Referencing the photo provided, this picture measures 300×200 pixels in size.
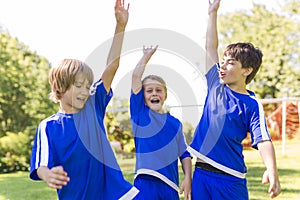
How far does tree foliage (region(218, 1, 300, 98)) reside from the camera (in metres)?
19.8

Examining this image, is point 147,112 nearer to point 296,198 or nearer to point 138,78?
point 138,78

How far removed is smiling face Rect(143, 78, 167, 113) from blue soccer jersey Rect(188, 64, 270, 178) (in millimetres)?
428

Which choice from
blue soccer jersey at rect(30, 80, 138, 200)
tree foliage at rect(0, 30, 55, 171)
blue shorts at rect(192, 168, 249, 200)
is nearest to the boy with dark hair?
blue shorts at rect(192, 168, 249, 200)

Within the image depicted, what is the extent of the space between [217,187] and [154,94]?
834 millimetres

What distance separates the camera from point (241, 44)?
3400 mm

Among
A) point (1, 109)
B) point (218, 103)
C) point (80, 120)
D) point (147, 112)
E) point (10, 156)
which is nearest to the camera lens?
point (80, 120)

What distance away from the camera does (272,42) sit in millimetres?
20750

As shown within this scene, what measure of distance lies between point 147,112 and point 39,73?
425 inches

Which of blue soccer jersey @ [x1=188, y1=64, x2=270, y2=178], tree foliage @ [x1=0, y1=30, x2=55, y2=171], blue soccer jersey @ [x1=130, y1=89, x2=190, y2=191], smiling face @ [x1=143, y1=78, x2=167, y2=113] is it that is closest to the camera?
blue soccer jersey @ [x1=188, y1=64, x2=270, y2=178]

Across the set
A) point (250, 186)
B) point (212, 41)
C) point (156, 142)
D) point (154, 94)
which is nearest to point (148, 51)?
point (154, 94)

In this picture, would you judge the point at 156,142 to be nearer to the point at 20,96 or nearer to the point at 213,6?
the point at 213,6

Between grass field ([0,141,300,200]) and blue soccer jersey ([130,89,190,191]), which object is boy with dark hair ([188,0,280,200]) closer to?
blue soccer jersey ([130,89,190,191])

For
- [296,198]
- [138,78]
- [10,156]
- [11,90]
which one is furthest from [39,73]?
[138,78]

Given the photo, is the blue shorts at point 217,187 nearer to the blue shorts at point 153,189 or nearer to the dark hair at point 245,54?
the blue shorts at point 153,189
